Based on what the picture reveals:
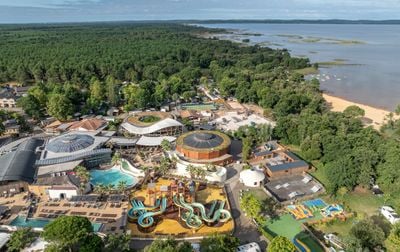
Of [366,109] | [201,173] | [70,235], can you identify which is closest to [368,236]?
[201,173]

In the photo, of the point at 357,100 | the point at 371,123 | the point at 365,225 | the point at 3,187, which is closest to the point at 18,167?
the point at 3,187

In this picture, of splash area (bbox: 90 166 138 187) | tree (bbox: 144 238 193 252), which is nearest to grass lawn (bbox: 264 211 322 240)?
tree (bbox: 144 238 193 252)

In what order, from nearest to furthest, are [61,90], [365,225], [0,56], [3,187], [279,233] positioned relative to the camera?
1. [365,225]
2. [279,233]
3. [3,187]
4. [61,90]
5. [0,56]

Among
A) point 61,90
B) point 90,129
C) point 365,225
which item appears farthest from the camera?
point 61,90

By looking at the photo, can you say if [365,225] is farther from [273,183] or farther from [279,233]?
[273,183]

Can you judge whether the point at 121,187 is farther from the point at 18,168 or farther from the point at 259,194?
the point at 259,194

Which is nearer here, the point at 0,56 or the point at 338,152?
the point at 338,152

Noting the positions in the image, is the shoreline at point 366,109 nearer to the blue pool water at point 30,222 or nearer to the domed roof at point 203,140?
the domed roof at point 203,140
